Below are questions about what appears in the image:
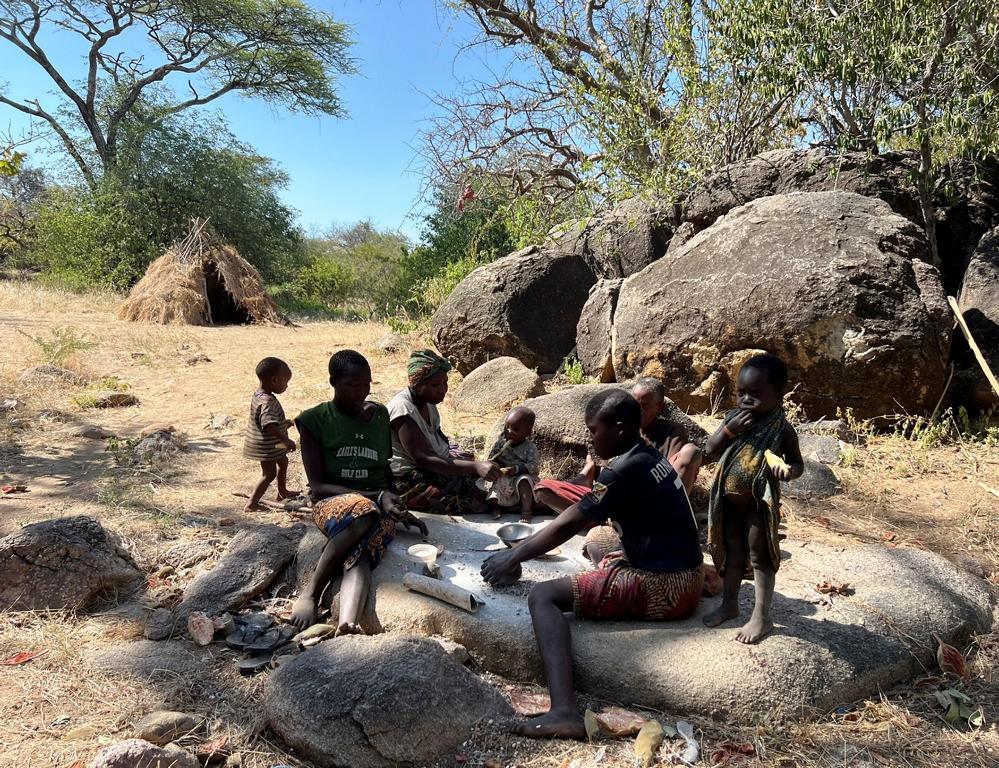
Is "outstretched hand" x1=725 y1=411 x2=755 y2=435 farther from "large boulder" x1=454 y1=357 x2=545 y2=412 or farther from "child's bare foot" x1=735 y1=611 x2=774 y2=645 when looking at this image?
"large boulder" x1=454 y1=357 x2=545 y2=412

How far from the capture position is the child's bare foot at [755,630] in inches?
106

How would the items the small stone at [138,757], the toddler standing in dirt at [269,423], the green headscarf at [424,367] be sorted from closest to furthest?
the small stone at [138,757] < the green headscarf at [424,367] < the toddler standing in dirt at [269,423]

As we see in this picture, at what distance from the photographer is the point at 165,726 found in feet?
7.51

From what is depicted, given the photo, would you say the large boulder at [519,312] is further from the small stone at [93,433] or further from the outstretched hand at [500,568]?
the outstretched hand at [500,568]

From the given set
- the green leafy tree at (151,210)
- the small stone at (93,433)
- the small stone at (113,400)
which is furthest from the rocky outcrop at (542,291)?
the green leafy tree at (151,210)

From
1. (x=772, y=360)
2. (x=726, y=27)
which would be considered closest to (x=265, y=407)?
(x=772, y=360)

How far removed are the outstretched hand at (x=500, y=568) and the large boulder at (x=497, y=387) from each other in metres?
3.80

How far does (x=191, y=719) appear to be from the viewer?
2.36 meters

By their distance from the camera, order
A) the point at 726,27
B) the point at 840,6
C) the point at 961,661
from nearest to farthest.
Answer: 1. the point at 961,661
2. the point at 840,6
3. the point at 726,27

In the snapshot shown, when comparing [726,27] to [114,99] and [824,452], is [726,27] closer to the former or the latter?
[824,452]

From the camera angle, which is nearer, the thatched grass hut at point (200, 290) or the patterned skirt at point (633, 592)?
the patterned skirt at point (633, 592)

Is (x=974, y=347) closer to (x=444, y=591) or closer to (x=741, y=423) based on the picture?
(x=741, y=423)

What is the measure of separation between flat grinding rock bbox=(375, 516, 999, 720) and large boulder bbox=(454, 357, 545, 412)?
3.43 metres

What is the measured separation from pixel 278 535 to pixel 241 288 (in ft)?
34.6
